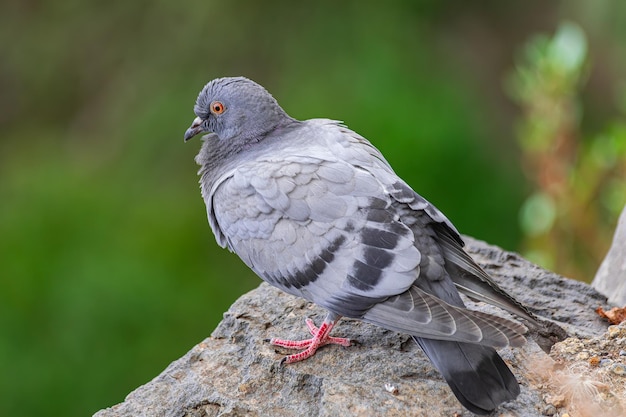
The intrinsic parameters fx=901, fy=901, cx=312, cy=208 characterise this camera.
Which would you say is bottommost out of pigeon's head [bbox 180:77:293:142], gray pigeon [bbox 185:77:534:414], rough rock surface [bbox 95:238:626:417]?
rough rock surface [bbox 95:238:626:417]

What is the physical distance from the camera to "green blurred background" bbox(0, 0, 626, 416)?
27.6 feet

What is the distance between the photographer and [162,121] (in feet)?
31.0

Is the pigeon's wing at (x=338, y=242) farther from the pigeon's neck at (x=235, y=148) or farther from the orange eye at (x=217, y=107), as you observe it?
the orange eye at (x=217, y=107)

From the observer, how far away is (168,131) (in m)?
9.38

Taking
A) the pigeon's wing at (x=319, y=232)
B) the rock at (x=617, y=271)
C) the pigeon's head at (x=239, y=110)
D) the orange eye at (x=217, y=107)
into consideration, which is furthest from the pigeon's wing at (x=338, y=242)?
the rock at (x=617, y=271)

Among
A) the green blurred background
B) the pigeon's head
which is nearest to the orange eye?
the pigeon's head

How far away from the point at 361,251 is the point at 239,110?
138cm

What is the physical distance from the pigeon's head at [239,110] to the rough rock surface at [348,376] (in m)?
1.00

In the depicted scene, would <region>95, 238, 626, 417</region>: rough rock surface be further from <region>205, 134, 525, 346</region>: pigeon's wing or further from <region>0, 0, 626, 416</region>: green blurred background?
<region>0, 0, 626, 416</region>: green blurred background

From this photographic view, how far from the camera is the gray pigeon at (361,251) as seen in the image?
3883mm

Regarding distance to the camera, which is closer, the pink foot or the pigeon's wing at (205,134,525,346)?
the pigeon's wing at (205,134,525,346)

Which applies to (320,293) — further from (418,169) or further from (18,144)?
(18,144)

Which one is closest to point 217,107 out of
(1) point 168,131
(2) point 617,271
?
(2) point 617,271

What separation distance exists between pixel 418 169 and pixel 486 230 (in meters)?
0.92
